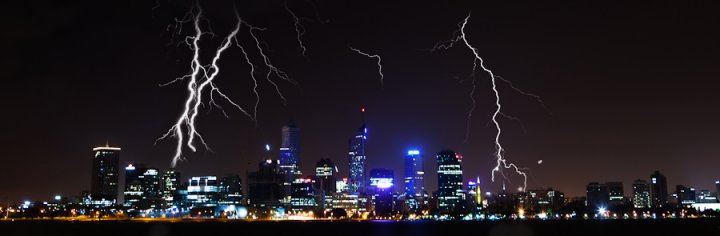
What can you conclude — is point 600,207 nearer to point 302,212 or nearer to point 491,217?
point 491,217

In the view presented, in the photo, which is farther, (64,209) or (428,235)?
(64,209)

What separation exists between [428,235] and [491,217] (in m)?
101

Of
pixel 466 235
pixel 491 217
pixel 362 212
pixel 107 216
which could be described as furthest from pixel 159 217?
pixel 466 235

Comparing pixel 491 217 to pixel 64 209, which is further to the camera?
pixel 64 209

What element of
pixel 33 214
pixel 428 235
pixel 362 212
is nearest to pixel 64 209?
pixel 33 214

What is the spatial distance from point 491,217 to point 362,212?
115ft

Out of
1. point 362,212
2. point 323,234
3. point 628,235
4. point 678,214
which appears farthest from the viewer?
point 362,212

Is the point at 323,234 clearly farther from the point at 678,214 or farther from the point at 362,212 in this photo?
the point at 678,214

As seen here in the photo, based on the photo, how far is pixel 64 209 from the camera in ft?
656

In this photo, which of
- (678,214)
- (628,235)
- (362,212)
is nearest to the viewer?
(628,235)

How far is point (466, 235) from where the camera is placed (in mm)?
88562

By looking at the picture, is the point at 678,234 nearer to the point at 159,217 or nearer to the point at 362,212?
the point at 362,212

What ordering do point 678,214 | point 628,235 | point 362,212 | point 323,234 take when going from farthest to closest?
point 362,212
point 678,214
point 323,234
point 628,235

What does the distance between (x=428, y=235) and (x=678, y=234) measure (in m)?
29.9
